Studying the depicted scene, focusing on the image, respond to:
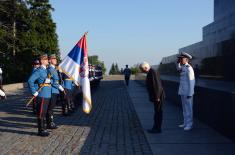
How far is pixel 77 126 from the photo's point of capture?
9.96 metres

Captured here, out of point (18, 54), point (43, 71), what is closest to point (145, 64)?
point (43, 71)

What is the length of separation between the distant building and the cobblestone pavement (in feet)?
15.7

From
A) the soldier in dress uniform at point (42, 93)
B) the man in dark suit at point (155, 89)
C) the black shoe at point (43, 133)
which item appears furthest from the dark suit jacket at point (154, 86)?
the black shoe at point (43, 133)

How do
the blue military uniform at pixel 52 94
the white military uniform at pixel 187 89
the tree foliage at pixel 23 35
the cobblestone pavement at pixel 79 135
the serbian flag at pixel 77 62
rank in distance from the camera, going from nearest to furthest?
the cobblestone pavement at pixel 79 135 → the white military uniform at pixel 187 89 → the blue military uniform at pixel 52 94 → the serbian flag at pixel 77 62 → the tree foliage at pixel 23 35

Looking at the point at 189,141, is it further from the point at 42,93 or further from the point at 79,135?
the point at 42,93

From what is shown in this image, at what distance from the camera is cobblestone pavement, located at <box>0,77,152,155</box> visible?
7.24m

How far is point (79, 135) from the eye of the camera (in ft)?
28.5

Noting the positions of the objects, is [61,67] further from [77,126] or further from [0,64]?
[0,64]

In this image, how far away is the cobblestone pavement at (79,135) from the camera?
23.8 ft

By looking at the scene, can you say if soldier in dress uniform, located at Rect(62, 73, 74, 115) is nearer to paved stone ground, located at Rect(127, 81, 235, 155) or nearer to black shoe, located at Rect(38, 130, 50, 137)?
paved stone ground, located at Rect(127, 81, 235, 155)

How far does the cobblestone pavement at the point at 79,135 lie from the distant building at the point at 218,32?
15.7 feet

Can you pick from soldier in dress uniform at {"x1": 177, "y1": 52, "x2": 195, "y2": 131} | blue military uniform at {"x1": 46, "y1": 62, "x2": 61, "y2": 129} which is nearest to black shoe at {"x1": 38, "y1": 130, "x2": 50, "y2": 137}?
blue military uniform at {"x1": 46, "y1": 62, "x2": 61, "y2": 129}

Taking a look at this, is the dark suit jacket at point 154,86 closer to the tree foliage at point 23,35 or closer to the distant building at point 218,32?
the distant building at point 218,32

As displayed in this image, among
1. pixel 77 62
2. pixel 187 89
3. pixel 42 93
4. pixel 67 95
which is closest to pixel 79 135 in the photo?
pixel 42 93
